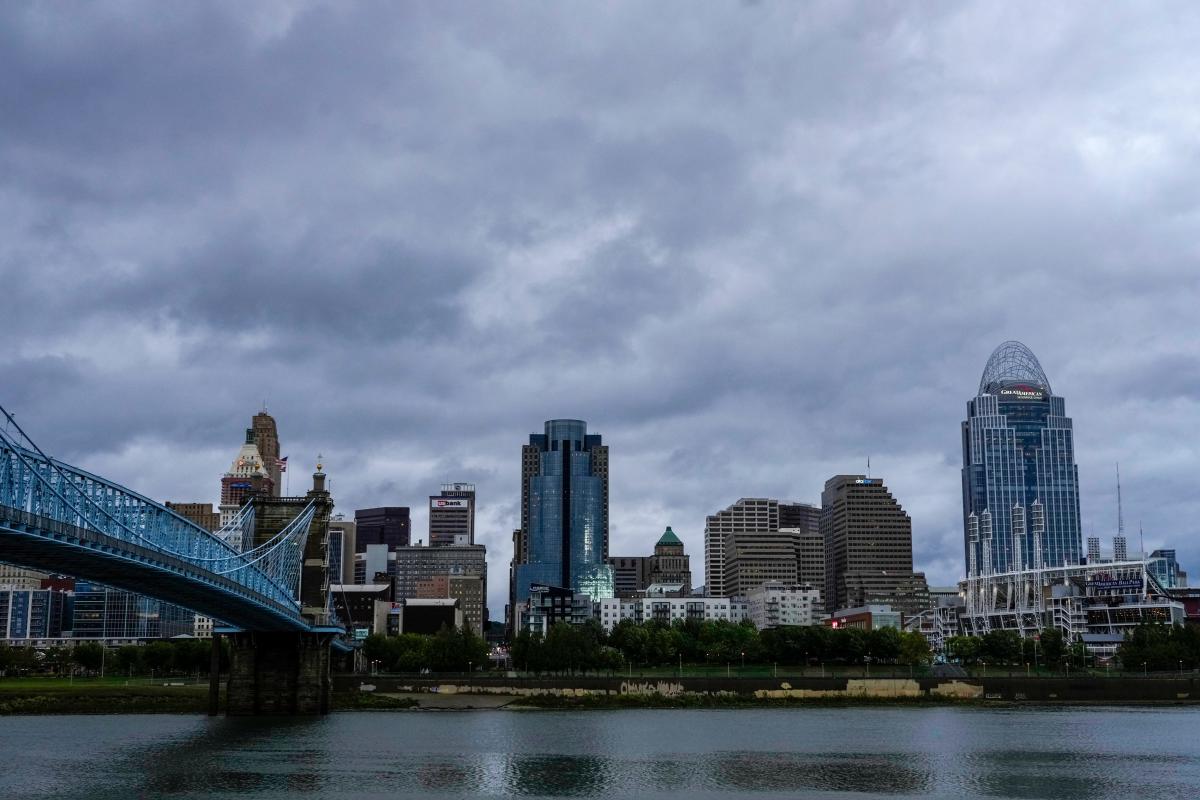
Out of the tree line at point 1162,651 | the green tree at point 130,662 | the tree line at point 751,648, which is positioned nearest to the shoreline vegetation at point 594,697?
the tree line at point 1162,651

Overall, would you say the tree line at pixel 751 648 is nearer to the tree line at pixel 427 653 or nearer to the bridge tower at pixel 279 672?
the tree line at pixel 427 653

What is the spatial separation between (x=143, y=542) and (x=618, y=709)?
66.1 meters

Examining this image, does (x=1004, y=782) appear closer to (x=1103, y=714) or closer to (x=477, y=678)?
(x=1103, y=714)

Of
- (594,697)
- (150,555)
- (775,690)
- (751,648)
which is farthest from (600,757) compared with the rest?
(751,648)

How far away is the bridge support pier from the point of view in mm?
116500

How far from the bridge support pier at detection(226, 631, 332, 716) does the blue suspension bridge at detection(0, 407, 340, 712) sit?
0.13 metres

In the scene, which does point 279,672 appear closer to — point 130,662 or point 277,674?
point 277,674

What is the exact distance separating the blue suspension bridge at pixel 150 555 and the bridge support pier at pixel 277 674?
131mm

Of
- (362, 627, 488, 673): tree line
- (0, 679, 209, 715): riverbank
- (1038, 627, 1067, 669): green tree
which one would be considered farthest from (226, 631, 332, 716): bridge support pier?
(1038, 627, 1067, 669): green tree

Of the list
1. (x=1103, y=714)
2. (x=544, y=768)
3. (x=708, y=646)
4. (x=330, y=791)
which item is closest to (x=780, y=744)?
(x=544, y=768)

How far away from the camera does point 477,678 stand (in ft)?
479

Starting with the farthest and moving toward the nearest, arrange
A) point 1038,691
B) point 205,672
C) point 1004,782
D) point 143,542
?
point 205,672
point 1038,691
point 143,542
point 1004,782

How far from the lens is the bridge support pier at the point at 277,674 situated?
116500mm

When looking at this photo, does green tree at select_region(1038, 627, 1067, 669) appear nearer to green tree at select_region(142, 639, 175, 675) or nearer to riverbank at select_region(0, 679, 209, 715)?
riverbank at select_region(0, 679, 209, 715)
